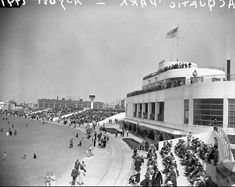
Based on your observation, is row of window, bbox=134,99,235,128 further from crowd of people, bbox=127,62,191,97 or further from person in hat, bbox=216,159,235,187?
person in hat, bbox=216,159,235,187

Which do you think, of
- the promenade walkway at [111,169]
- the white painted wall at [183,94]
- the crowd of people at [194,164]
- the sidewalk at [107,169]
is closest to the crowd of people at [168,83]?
the white painted wall at [183,94]

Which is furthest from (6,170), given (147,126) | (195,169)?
(147,126)

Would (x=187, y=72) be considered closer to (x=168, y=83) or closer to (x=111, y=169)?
(x=168, y=83)

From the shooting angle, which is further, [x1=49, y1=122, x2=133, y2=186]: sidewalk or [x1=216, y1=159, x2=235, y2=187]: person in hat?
[x1=49, y1=122, x2=133, y2=186]: sidewalk

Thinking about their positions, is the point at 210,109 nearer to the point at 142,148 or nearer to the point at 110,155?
the point at 142,148

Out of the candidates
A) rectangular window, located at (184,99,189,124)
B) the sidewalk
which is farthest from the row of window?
the sidewalk

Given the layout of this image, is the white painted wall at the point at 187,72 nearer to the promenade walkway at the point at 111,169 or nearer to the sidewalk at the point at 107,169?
the sidewalk at the point at 107,169

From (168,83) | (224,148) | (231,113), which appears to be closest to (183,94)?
(168,83)
